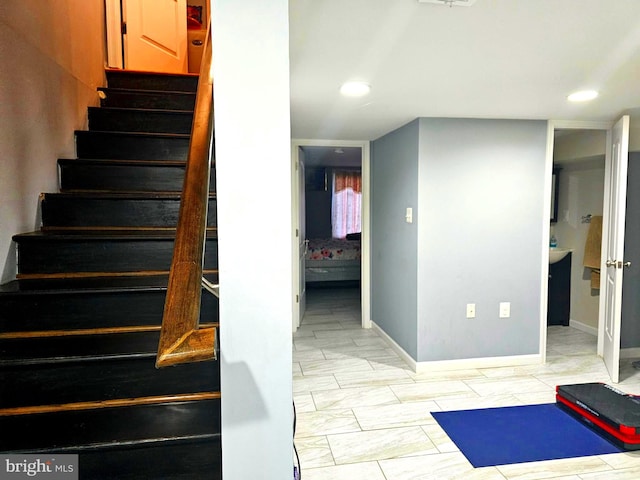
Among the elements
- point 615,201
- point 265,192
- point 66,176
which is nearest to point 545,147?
point 615,201

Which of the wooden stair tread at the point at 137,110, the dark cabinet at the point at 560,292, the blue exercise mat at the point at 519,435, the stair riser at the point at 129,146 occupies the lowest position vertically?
the blue exercise mat at the point at 519,435

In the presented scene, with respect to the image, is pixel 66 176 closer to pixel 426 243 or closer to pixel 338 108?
pixel 338 108

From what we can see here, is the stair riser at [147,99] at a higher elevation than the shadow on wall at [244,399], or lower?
higher

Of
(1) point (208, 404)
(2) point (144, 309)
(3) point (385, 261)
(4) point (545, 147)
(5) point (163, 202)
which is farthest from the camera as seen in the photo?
(3) point (385, 261)

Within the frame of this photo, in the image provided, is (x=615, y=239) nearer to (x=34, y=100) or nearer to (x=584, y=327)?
(x=584, y=327)

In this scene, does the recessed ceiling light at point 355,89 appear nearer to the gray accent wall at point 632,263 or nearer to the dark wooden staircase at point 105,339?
the dark wooden staircase at point 105,339

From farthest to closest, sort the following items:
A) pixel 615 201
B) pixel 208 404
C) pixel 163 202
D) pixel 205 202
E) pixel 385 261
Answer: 1. pixel 385 261
2. pixel 615 201
3. pixel 163 202
4. pixel 208 404
5. pixel 205 202

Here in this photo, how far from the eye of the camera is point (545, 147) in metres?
3.34

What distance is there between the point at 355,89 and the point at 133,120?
1.44 meters

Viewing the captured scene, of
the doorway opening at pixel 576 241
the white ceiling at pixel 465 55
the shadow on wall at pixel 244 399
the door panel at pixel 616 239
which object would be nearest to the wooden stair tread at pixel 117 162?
the white ceiling at pixel 465 55

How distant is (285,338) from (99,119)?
2420 mm

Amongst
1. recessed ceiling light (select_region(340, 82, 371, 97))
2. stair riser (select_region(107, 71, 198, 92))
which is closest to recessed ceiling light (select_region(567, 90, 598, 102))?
recessed ceiling light (select_region(340, 82, 371, 97))

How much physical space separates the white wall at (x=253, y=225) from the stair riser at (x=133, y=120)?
1.96 m

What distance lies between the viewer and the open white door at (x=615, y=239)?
302 centimetres
